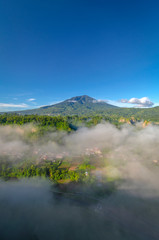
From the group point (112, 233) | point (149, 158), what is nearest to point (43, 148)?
point (112, 233)

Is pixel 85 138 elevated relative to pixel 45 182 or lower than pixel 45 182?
elevated

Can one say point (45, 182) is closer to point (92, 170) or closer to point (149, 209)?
point (92, 170)

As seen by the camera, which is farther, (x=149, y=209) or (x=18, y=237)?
(x=149, y=209)

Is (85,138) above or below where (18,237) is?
above

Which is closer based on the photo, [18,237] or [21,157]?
[18,237]

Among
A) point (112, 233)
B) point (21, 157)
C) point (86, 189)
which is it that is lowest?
point (112, 233)

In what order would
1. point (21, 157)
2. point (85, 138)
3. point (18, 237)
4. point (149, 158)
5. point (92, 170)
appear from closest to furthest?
point (18, 237) → point (92, 170) → point (21, 157) → point (149, 158) → point (85, 138)

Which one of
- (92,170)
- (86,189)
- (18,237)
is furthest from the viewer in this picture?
(92,170)

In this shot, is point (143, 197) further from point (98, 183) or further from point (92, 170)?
point (92, 170)

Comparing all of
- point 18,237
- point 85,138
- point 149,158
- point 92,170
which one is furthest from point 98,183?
point 85,138
